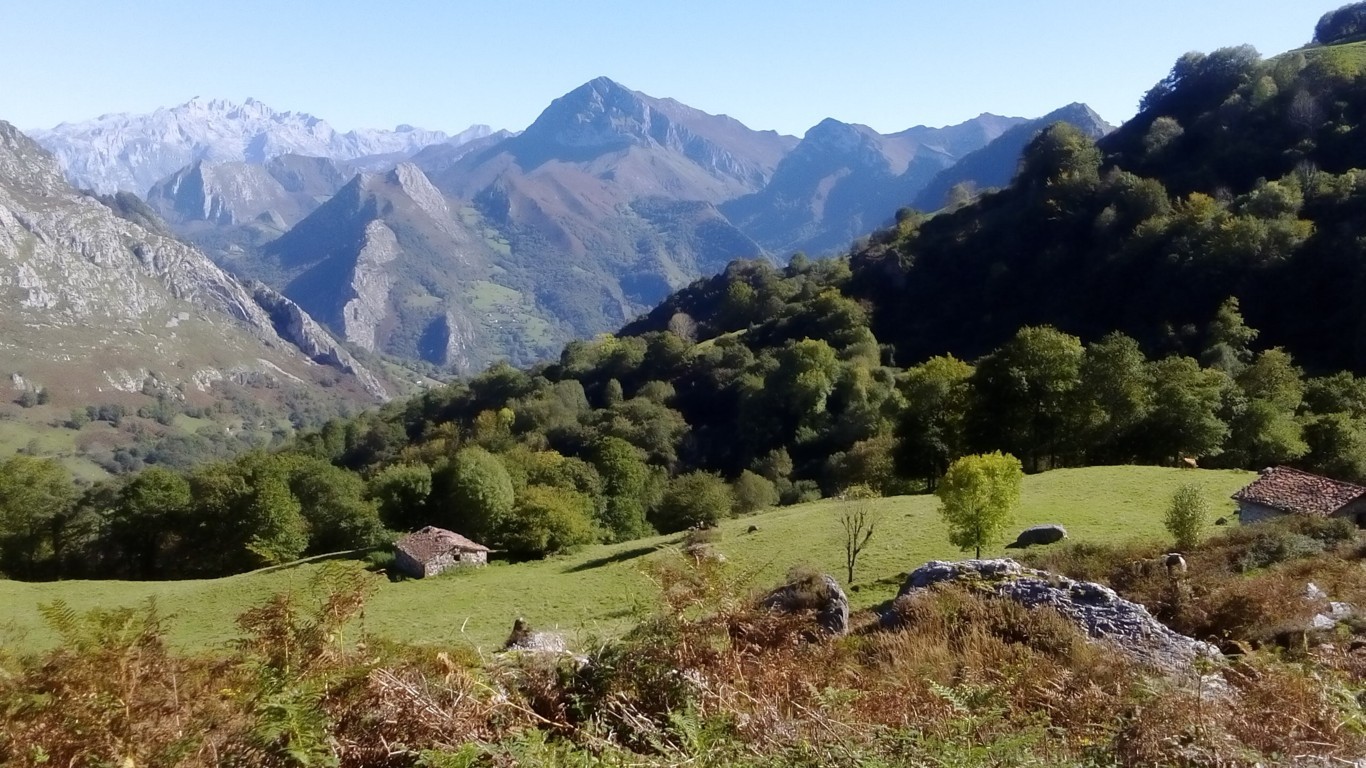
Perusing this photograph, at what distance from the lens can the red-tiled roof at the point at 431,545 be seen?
38.2 m

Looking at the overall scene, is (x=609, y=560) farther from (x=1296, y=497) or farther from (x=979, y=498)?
(x=1296, y=497)

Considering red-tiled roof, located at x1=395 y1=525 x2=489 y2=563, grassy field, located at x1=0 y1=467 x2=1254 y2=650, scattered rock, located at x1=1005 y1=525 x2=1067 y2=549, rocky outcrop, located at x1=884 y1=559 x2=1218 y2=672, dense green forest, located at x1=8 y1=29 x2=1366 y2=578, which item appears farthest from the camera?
dense green forest, located at x1=8 y1=29 x2=1366 y2=578

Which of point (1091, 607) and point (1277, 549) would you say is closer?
point (1091, 607)

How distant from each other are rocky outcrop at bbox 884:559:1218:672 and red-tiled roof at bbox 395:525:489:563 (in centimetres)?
3159

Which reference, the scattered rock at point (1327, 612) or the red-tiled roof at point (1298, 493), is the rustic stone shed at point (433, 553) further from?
the scattered rock at point (1327, 612)

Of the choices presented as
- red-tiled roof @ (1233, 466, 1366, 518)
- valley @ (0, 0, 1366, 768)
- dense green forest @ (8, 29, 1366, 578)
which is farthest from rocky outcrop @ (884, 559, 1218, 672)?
red-tiled roof @ (1233, 466, 1366, 518)

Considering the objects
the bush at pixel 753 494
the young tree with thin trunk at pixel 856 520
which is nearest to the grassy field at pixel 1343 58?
the bush at pixel 753 494

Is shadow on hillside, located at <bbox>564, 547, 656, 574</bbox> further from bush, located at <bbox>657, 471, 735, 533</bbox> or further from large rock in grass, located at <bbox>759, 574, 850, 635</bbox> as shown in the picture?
large rock in grass, located at <bbox>759, 574, 850, 635</bbox>

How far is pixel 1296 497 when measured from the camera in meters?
24.2

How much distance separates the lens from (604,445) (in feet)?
194

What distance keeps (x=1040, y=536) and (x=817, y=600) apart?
1905 cm

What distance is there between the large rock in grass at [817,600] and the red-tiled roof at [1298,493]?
1849 centimetres

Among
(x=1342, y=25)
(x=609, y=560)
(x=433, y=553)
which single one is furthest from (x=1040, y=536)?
(x=1342, y=25)

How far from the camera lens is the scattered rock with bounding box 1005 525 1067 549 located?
87.2 ft
